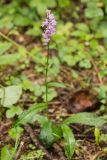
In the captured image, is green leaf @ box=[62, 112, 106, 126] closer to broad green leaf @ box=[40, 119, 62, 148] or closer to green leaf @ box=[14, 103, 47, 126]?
broad green leaf @ box=[40, 119, 62, 148]

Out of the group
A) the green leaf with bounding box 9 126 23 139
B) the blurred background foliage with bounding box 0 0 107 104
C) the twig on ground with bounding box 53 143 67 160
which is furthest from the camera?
the blurred background foliage with bounding box 0 0 107 104

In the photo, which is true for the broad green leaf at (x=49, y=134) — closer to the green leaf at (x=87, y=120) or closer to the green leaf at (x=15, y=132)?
the green leaf at (x=87, y=120)

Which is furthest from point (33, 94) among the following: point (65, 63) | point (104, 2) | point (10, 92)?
point (104, 2)

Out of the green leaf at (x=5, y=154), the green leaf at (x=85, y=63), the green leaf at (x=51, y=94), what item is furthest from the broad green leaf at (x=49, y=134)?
the green leaf at (x=85, y=63)

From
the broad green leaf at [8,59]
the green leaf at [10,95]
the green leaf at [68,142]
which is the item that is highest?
the broad green leaf at [8,59]

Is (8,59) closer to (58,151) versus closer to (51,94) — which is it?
(51,94)

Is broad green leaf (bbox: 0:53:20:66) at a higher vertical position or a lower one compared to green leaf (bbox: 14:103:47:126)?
higher

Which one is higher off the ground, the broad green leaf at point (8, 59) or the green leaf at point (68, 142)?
the broad green leaf at point (8, 59)

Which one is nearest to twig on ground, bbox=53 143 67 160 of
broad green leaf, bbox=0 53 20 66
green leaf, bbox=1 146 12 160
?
green leaf, bbox=1 146 12 160

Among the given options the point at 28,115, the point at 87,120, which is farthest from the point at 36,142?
the point at 87,120
